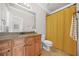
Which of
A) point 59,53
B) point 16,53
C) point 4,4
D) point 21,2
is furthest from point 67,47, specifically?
point 4,4

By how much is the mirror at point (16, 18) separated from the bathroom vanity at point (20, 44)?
0.32 feet

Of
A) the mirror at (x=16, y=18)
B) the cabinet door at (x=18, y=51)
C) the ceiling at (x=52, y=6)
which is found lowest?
the cabinet door at (x=18, y=51)

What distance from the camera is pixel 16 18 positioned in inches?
67.5

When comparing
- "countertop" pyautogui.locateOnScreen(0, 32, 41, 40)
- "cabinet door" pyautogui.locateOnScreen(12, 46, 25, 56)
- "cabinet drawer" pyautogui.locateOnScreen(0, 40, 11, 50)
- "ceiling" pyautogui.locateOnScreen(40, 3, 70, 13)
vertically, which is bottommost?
"cabinet door" pyautogui.locateOnScreen(12, 46, 25, 56)

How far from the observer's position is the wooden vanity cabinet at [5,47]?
4.79 ft

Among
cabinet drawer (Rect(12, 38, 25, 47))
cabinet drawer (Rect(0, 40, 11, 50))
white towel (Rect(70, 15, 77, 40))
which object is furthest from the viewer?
white towel (Rect(70, 15, 77, 40))

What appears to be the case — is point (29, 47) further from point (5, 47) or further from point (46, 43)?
point (5, 47)

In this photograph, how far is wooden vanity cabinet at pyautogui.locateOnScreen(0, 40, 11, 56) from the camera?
1.46 metres

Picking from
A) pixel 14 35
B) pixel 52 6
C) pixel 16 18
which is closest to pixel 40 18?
pixel 52 6

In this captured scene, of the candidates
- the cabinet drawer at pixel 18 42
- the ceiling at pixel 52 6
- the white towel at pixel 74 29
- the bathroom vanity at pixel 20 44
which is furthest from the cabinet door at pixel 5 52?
the white towel at pixel 74 29

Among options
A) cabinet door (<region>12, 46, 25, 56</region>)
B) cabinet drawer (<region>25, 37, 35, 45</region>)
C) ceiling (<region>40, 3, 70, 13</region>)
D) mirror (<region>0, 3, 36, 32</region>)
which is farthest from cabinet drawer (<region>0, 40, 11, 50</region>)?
ceiling (<region>40, 3, 70, 13</region>)

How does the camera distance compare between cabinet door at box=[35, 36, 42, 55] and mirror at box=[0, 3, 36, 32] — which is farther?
cabinet door at box=[35, 36, 42, 55]

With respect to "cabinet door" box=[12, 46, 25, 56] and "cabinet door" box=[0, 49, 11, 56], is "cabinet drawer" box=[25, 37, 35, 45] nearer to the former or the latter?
"cabinet door" box=[12, 46, 25, 56]

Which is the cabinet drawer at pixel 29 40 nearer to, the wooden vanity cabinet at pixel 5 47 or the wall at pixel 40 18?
the wall at pixel 40 18
